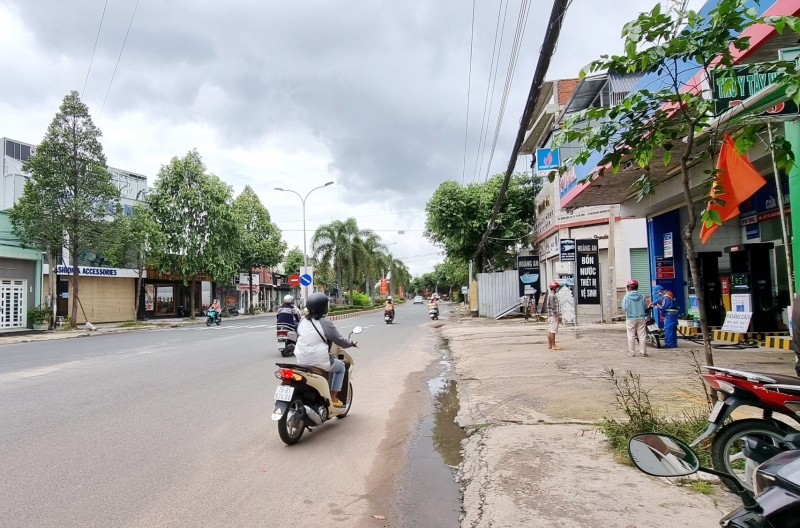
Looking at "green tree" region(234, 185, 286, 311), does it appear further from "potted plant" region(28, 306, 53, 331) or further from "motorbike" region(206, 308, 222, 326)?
"potted plant" region(28, 306, 53, 331)

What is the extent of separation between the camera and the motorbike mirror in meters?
2.41

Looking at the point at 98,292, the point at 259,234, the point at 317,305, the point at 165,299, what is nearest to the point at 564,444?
the point at 317,305

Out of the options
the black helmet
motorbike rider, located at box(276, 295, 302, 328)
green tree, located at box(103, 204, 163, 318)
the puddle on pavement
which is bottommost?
the puddle on pavement

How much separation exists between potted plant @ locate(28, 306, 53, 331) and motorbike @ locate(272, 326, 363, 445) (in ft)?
87.0

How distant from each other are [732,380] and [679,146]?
712 cm

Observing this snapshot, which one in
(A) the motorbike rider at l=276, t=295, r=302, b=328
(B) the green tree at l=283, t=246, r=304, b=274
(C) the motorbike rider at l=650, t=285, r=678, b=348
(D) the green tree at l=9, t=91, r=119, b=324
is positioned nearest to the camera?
(C) the motorbike rider at l=650, t=285, r=678, b=348

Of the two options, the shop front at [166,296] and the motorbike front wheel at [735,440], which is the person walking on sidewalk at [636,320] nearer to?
the motorbike front wheel at [735,440]

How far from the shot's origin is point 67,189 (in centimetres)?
2523

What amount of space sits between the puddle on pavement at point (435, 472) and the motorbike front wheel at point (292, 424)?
1.16 meters

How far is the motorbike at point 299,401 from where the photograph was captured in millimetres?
5168

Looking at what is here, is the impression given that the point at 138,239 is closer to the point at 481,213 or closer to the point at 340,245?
the point at 340,245

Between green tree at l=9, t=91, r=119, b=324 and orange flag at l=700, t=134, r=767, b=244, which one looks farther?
green tree at l=9, t=91, r=119, b=324

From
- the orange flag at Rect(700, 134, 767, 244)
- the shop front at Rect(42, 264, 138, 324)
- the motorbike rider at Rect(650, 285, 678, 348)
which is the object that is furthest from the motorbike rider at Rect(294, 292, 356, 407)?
the shop front at Rect(42, 264, 138, 324)

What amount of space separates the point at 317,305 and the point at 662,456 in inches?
155
